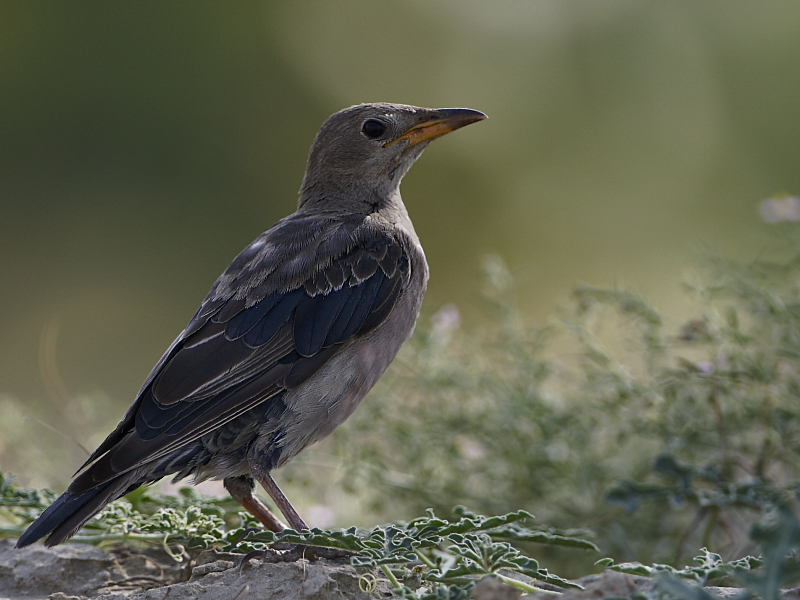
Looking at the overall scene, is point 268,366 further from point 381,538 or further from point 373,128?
point 373,128

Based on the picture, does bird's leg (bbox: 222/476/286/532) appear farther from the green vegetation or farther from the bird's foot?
the bird's foot

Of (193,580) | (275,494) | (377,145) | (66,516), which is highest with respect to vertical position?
(377,145)

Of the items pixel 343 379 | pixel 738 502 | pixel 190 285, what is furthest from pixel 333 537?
pixel 190 285

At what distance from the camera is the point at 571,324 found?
4.26 m

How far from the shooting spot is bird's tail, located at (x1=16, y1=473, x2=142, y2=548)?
290 cm

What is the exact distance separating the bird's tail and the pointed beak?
2.21m

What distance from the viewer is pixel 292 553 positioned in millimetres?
3023

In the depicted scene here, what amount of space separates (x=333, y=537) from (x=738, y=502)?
67.6 inches

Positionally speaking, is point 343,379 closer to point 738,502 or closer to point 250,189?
point 738,502

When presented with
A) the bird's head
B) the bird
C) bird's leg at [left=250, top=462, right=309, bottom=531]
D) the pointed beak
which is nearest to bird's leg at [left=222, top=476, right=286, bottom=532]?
the bird

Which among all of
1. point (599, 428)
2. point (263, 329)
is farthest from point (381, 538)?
point (599, 428)

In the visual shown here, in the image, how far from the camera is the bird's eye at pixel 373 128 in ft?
14.7

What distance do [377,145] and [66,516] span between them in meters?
2.31

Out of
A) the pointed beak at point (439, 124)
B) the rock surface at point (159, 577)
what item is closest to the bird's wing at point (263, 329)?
the rock surface at point (159, 577)
